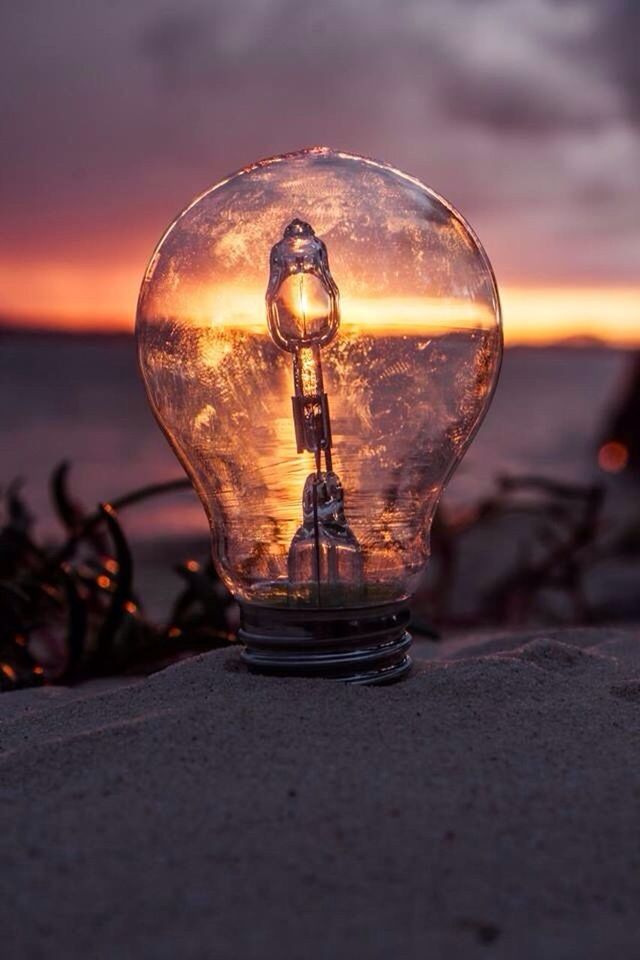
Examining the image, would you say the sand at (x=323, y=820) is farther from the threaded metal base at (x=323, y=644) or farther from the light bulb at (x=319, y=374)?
the light bulb at (x=319, y=374)

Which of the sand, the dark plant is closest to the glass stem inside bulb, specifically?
the sand

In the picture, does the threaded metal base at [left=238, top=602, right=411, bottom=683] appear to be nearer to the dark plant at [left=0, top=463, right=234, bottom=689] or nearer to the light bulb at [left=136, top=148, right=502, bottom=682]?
the light bulb at [left=136, top=148, right=502, bottom=682]

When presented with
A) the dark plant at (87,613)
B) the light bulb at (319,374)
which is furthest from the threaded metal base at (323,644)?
the dark plant at (87,613)

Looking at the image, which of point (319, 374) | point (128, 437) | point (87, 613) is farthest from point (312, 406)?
point (128, 437)

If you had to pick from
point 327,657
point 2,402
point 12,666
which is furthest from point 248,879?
point 2,402

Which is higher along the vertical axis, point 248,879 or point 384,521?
point 384,521

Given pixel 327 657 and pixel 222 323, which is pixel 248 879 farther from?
pixel 222 323

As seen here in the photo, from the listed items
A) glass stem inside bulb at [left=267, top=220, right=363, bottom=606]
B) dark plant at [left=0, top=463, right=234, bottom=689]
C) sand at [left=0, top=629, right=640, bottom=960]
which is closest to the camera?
sand at [left=0, top=629, right=640, bottom=960]
